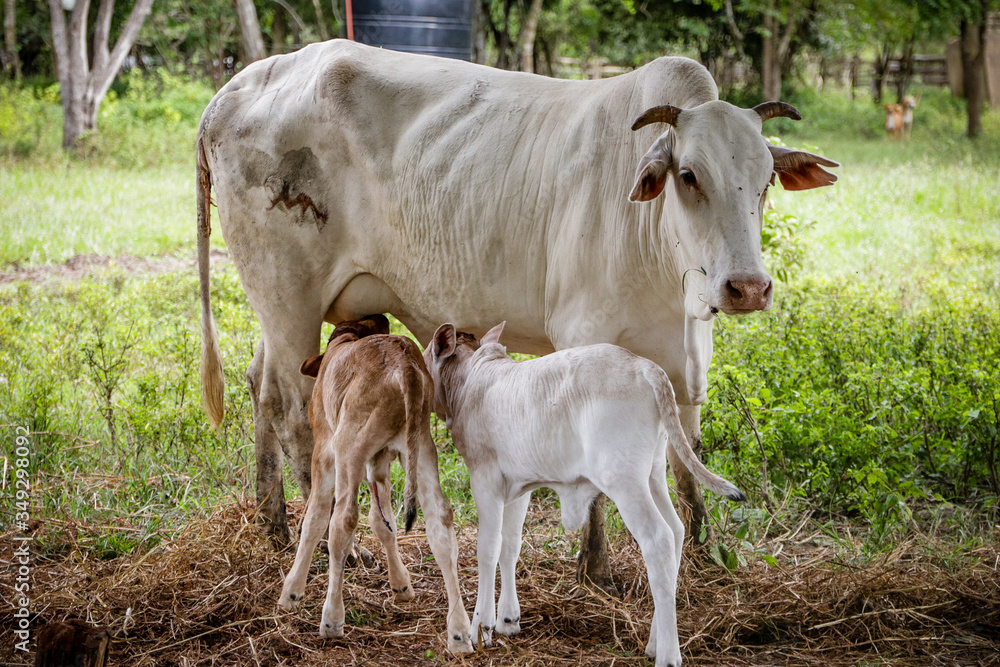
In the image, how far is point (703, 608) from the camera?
3666 mm

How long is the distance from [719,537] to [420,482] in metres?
1.51

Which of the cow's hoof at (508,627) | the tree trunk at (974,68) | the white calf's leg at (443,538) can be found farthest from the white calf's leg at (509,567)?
the tree trunk at (974,68)

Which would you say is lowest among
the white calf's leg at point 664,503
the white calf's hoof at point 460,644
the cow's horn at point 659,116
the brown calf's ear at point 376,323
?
the white calf's hoof at point 460,644

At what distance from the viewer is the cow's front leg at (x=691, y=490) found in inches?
156

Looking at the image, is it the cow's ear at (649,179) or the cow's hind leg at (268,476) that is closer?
the cow's ear at (649,179)

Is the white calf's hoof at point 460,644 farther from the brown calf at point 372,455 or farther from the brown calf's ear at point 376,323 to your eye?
the brown calf's ear at point 376,323

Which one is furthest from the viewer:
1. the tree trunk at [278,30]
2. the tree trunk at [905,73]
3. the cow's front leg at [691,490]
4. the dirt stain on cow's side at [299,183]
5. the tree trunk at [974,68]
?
the tree trunk at [905,73]

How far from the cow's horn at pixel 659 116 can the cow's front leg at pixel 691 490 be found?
4.16ft

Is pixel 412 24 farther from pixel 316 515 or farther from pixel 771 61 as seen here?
pixel 771 61

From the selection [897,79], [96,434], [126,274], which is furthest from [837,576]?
[897,79]

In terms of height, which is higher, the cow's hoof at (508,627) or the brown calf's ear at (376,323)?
the brown calf's ear at (376,323)

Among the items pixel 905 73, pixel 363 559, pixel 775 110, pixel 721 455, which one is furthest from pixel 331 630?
pixel 905 73

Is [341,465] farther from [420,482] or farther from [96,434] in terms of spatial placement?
[96,434]

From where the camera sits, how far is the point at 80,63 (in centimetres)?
1495
